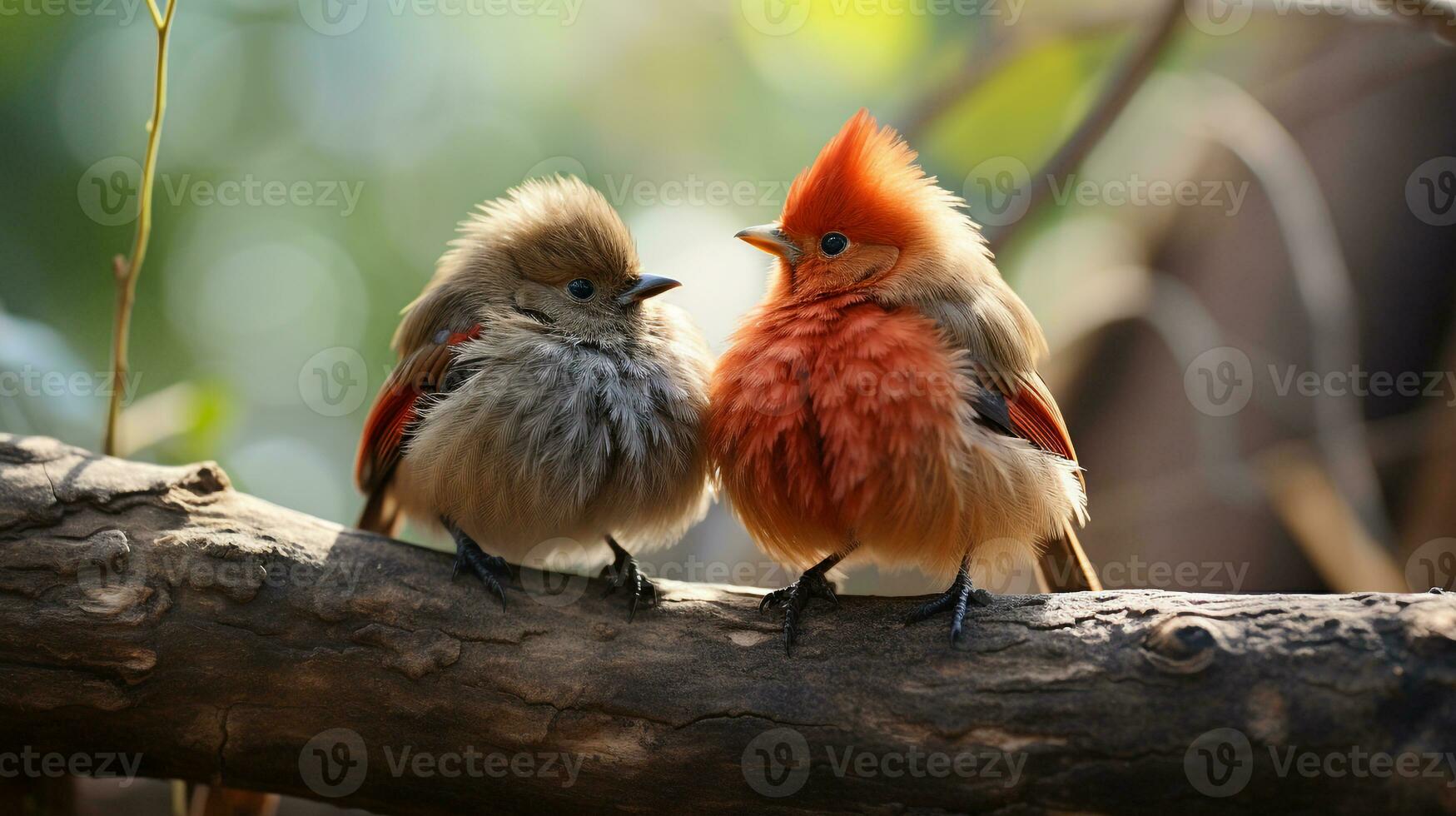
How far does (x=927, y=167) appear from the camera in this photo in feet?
17.2

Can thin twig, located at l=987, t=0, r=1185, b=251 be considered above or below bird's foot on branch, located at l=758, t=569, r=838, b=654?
above

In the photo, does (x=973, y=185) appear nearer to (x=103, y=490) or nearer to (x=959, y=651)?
(x=959, y=651)

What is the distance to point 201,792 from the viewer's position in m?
3.50

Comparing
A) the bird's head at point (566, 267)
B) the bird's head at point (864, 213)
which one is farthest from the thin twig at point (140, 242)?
the bird's head at point (864, 213)

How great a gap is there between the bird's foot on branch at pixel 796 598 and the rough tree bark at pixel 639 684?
0.04 metres

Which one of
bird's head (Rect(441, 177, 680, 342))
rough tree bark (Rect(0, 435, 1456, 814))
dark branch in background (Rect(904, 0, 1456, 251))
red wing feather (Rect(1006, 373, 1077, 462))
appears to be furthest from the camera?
dark branch in background (Rect(904, 0, 1456, 251))

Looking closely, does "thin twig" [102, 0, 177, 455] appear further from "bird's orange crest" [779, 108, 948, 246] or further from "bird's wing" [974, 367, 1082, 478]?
"bird's wing" [974, 367, 1082, 478]

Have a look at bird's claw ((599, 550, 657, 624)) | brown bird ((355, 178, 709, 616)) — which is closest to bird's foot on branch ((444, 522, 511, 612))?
brown bird ((355, 178, 709, 616))

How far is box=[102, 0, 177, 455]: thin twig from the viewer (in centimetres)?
297

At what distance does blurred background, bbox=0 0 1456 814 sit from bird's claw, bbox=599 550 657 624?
1371 millimetres

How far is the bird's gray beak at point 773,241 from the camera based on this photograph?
321cm

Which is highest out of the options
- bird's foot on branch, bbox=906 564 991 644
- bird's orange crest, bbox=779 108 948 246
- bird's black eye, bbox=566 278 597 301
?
bird's orange crest, bbox=779 108 948 246

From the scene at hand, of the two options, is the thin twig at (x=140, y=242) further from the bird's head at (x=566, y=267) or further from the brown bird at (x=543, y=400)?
the bird's head at (x=566, y=267)

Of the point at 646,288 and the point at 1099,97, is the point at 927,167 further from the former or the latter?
the point at 646,288
